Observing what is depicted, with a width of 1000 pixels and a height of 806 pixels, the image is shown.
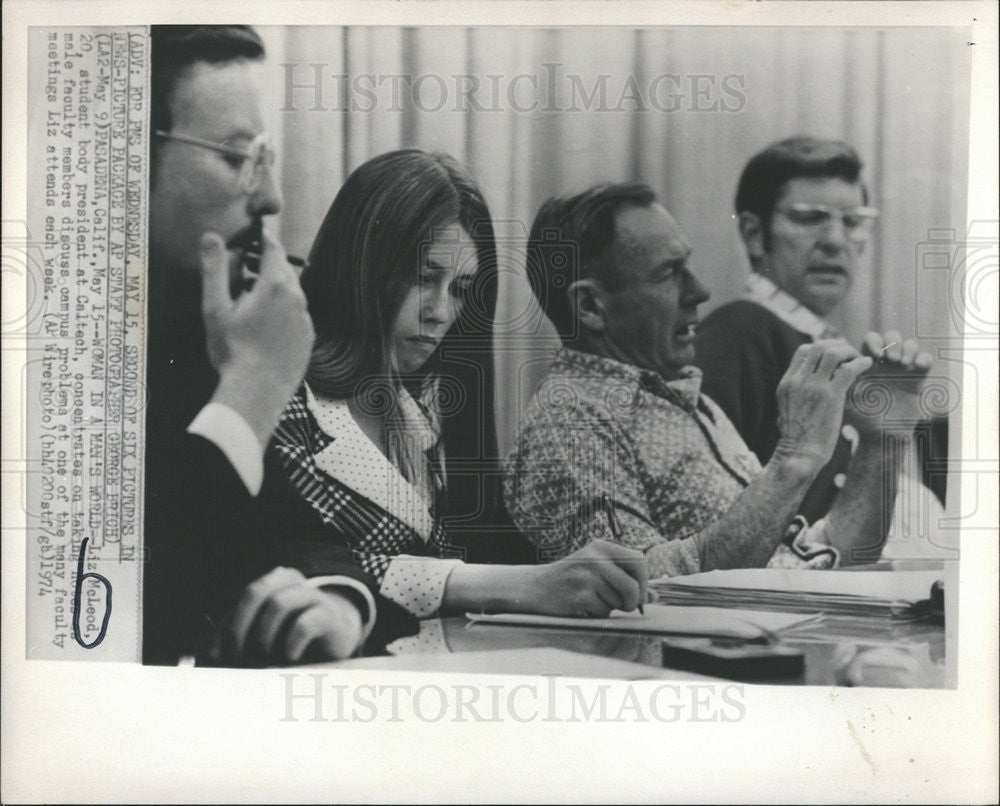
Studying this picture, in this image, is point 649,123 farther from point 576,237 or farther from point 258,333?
point 258,333

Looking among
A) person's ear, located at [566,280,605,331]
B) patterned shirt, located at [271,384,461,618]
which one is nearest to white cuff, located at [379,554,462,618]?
patterned shirt, located at [271,384,461,618]

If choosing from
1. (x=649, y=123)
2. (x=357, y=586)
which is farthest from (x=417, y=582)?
(x=649, y=123)

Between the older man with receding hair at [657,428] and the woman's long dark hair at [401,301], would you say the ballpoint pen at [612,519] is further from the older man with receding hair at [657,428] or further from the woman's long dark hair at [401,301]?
the woman's long dark hair at [401,301]

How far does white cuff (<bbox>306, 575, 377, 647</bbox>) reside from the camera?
1.96 meters

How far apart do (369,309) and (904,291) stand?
3.71 ft

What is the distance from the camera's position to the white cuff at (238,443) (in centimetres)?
197

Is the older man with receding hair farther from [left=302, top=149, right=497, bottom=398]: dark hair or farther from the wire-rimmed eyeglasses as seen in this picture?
the wire-rimmed eyeglasses

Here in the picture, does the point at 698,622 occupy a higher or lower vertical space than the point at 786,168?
lower

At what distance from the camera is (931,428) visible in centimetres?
195

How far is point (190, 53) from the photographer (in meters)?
1.98

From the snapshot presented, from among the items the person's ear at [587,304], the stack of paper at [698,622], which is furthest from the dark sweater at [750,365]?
the stack of paper at [698,622]

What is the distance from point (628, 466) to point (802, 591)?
45 cm

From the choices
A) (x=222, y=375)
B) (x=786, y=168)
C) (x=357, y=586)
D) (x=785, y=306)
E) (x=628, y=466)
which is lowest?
(x=357, y=586)

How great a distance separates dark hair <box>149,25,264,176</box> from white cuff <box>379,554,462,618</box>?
997mm
